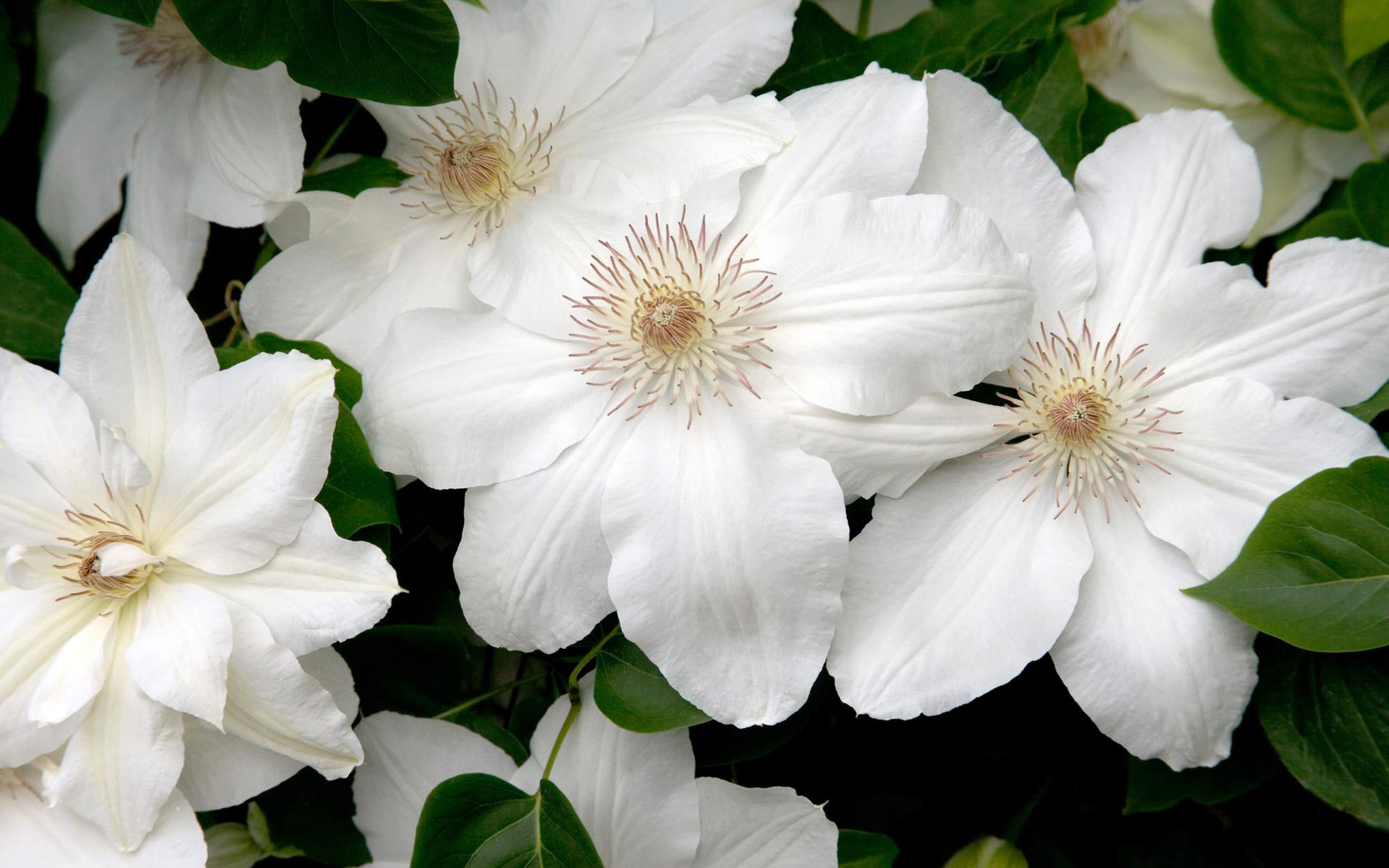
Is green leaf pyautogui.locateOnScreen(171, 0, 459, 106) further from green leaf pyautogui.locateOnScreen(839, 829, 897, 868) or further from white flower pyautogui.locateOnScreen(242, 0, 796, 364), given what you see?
green leaf pyautogui.locateOnScreen(839, 829, 897, 868)

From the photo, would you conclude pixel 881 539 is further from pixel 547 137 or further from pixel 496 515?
pixel 547 137

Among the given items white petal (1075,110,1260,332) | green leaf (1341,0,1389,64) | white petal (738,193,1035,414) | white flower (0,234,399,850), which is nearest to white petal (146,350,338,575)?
white flower (0,234,399,850)

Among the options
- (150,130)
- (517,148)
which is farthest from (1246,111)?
(150,130)

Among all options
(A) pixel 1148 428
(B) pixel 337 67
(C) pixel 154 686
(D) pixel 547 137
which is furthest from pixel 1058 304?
(C) pixel 154 686

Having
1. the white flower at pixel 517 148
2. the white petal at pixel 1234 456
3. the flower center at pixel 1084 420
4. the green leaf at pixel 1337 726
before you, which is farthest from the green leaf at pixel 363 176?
the green leaf at pixel 1337 726

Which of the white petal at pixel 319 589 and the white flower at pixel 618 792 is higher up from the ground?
the white petal at pixel 319 589

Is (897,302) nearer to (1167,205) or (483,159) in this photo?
(1167,205)

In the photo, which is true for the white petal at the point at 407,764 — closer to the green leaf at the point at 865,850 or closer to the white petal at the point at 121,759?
the white petal at the point at 121,759
